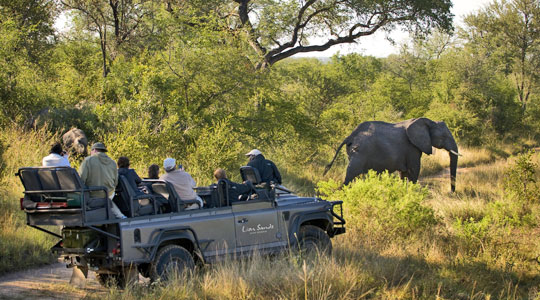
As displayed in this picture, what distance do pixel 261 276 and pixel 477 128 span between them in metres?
25.2

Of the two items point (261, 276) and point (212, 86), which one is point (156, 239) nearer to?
point (261, 276)

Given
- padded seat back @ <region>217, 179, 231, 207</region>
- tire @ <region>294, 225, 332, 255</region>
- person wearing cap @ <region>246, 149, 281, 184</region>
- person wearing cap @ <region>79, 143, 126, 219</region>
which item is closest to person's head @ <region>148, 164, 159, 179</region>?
padded seat back @ <region>217, 179, 231, 207</region>

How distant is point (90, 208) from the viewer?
26.4 ft

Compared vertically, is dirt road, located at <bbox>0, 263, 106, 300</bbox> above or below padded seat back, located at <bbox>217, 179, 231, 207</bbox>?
below

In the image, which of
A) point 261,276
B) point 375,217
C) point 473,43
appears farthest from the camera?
point 473,43

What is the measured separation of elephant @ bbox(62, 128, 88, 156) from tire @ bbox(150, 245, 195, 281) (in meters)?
8.54

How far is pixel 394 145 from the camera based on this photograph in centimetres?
2047

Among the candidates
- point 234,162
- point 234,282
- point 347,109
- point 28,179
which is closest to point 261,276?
point 234,282

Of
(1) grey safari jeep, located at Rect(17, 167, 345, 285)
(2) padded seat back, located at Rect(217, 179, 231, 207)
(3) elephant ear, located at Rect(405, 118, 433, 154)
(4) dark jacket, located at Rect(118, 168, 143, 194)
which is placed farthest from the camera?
(3) elephant ear, located at Rect(405, 118, 433, 154)

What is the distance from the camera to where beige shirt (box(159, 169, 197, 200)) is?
9312mm

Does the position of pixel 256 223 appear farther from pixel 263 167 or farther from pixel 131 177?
pixel 263 167

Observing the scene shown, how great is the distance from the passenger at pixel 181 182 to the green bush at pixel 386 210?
13.2 feet

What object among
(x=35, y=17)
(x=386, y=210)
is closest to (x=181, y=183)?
(x=386, y=210)

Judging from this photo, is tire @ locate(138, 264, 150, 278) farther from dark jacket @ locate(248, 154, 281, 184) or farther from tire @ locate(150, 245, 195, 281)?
dark jacket @ locate(248, 154, 281, 184)
